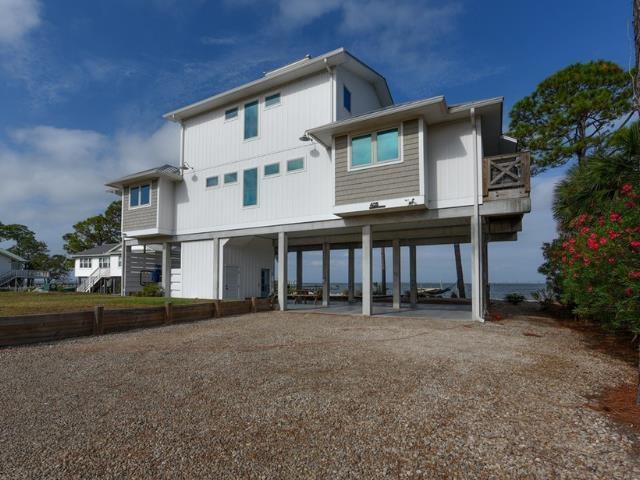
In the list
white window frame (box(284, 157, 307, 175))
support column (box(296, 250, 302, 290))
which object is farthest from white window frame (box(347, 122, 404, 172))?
support column (box(296, 250, 302, 290))

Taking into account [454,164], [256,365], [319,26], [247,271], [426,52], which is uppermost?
[319,26]

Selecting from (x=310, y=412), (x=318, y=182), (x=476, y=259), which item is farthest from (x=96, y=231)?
A: (x=310, y=412)

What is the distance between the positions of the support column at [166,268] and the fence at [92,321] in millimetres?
6282

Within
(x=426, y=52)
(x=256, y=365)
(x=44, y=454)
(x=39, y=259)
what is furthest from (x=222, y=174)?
(x=39, y=259)

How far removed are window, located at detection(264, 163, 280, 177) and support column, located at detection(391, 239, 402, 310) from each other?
6.28 metres

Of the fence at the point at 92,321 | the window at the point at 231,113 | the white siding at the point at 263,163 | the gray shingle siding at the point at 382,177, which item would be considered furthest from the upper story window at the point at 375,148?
the fence at the point at 92,321

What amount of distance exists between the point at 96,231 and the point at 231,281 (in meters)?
38.7

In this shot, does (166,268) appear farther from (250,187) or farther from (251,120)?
(251,120)

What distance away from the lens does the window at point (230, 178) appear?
16.0m

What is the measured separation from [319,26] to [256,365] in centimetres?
1396

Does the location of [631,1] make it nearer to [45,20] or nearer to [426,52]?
[426,52]

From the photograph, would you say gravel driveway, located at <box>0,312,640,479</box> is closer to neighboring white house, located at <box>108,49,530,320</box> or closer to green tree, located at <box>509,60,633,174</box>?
neighboring white house, located at <box>108,49,530,320</box>

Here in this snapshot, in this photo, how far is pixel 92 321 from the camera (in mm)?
9242

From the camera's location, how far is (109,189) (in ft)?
63.7
